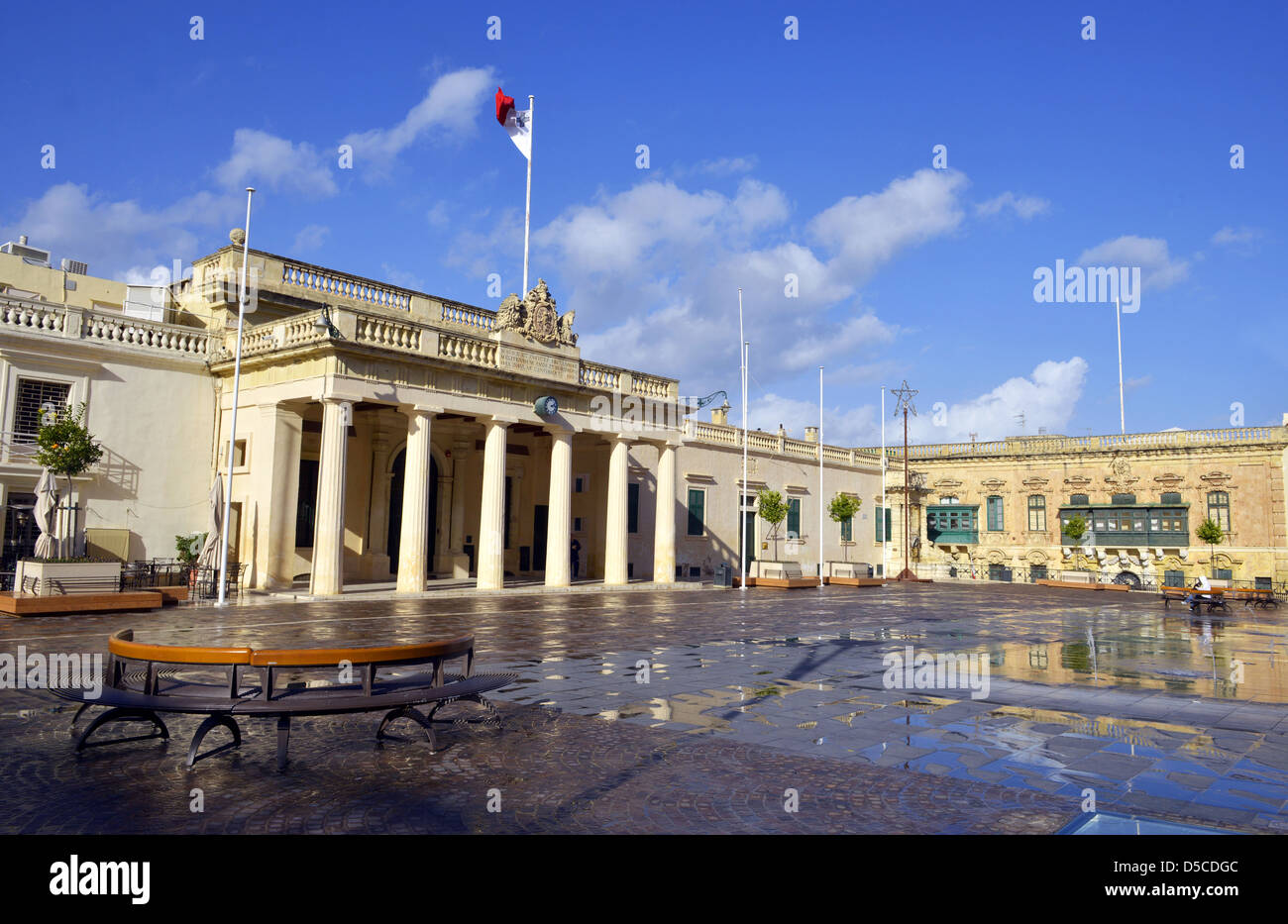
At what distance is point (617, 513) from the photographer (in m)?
26.8

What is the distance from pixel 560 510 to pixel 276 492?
319 inches

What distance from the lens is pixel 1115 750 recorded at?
21.0ft

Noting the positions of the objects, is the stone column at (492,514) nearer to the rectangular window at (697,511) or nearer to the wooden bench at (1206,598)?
the rectangular window at (697,511)

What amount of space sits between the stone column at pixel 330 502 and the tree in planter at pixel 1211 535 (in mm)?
37969

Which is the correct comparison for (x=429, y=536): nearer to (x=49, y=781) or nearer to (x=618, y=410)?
(x=618, y=410)

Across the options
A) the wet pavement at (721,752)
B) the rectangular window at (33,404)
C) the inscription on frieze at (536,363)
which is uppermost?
the inscription on frieze at (536,363)

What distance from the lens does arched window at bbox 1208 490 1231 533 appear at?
129 ft

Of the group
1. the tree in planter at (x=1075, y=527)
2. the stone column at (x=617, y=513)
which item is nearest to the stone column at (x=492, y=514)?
the stone column at (x=617, y=513)

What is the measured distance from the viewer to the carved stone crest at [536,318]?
24.7 m

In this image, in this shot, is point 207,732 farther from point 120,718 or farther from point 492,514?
point 492,514

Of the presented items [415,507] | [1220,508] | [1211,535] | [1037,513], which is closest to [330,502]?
[415,507]

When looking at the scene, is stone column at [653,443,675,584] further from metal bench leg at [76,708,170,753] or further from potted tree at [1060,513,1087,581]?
potted tree at [1060,513,1087,581]

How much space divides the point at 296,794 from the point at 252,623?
32.4 feet
